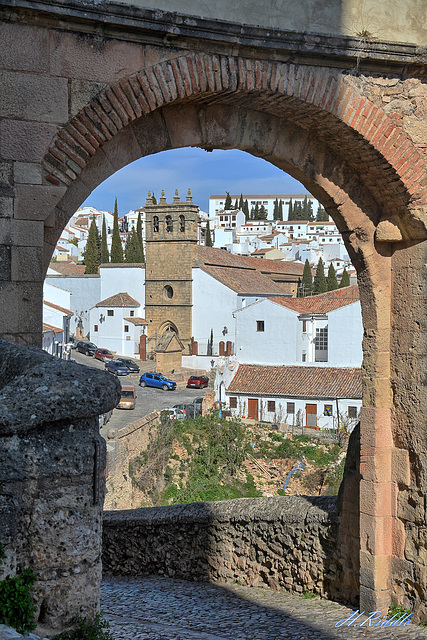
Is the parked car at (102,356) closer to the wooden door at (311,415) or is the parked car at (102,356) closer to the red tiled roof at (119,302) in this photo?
the red tiled roof at (119,302)

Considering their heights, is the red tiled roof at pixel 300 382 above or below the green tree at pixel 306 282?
below

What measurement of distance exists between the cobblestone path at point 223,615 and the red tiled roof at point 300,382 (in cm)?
1853

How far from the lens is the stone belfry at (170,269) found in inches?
1622

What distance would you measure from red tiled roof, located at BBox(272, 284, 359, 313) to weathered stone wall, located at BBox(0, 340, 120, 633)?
2536 centimetres

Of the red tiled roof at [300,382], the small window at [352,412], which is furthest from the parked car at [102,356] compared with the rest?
the small window at [352,412]

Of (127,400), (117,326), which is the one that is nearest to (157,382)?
(127,400)

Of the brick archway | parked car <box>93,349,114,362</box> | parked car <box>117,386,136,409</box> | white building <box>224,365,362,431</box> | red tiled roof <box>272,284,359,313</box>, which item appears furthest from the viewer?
parked car <box>93,349,114,362</box>

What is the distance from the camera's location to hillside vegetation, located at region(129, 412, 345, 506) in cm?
1958

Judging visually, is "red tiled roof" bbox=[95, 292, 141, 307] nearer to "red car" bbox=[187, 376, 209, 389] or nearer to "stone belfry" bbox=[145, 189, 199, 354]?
"stone belfry" bbox=[145, 189, 199, 354]

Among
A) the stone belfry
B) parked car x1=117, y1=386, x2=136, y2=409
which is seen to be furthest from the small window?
the stone belfry

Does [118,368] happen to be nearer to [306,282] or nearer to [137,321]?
[137,321]

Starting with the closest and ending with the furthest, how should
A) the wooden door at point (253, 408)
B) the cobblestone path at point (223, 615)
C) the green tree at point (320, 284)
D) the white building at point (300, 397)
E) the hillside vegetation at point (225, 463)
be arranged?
the cobblestone path at point (223, 615) < the hillside vegetation at point (225, 463) < the white building at point (300, 397) < the wooden door at point (253, 408) < the green tree at point (320, 284)

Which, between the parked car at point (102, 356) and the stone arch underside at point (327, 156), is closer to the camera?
the stone arch underside at point (327, 156)

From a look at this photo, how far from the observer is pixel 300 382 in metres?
25.5
